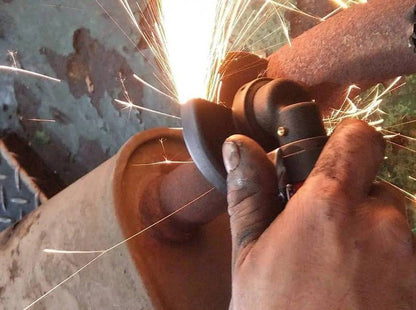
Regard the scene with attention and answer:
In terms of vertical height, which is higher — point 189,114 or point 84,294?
point 189,114

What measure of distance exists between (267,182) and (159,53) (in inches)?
48.9

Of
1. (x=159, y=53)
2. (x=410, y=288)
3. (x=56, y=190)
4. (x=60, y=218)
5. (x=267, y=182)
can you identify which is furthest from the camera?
(x=56, y=190)

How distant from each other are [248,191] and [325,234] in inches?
6.3

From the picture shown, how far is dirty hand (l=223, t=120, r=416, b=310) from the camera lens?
0.76m

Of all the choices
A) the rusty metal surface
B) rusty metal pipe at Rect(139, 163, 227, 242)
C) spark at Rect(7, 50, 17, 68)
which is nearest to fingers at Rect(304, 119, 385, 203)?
rusty metal pipe at Rect(139, 163, 227, 242)

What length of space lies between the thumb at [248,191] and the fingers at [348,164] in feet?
0.27

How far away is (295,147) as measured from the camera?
94cm

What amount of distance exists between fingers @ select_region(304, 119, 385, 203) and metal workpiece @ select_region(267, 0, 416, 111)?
0.15 metres

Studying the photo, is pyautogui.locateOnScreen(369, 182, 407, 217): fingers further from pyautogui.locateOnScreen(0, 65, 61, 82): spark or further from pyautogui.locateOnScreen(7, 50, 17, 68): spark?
pyautogui.locateOnScreen(7, 50, 17, 68): spark

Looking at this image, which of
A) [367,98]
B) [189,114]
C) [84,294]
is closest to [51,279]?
[84,294]

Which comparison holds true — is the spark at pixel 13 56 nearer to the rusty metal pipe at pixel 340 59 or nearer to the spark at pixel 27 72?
→ the spark at pixel 27 72

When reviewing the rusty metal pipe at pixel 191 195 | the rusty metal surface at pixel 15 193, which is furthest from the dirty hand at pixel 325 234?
the rusty metal surface at pixel 15 193

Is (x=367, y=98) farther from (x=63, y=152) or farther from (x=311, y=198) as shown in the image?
(x=63, y=152)

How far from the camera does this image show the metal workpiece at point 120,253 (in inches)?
48.8
